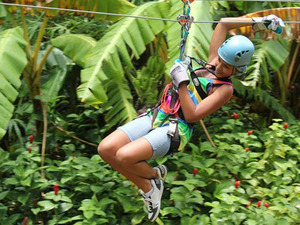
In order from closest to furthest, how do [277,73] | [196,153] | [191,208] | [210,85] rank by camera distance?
[210,85] < [191,208] < [196,153] < [277,73]

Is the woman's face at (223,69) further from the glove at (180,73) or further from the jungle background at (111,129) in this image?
the jungle background at (111,129)

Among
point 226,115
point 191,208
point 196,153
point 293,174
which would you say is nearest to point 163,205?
point 191,208

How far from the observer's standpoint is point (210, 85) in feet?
12.6

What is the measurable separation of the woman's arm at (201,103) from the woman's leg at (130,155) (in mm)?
346

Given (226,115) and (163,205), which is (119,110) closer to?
(163,205)

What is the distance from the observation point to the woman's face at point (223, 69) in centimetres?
373

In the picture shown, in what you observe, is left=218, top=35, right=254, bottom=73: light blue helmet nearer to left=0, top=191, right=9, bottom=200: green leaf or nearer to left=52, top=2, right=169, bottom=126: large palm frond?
left=52, top=2, right=169, bottom=126: large palm frond

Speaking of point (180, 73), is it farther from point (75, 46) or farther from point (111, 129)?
point (111, 129)

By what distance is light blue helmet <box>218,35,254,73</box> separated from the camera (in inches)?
144

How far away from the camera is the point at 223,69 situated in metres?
3.75

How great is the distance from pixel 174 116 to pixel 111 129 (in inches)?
79.4

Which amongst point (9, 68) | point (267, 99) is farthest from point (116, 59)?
point (267, 99)

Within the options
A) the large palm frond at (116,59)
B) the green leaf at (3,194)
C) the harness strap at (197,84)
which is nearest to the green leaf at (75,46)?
the large palm frond at (116,59)

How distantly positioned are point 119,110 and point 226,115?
152 cm
